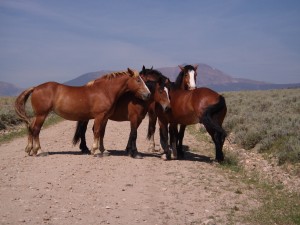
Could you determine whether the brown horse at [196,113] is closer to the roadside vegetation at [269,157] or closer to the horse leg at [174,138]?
the horse leg at [174,138]

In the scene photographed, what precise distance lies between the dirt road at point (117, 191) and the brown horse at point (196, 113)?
636 mm

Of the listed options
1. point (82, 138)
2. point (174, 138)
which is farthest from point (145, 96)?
point (82, 138)

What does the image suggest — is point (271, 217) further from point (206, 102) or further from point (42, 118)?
point (42, 118)

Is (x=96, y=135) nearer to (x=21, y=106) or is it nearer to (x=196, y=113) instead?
(x=21, y=106)

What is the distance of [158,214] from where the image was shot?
5.62 metres

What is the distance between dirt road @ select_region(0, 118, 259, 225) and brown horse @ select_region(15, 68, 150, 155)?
0.82m

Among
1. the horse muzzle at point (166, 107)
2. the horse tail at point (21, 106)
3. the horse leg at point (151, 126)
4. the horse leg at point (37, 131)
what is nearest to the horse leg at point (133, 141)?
the horse leg at point (151, 126)

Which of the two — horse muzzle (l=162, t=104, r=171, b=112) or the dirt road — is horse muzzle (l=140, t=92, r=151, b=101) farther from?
the dirt road

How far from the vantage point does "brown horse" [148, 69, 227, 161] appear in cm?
895

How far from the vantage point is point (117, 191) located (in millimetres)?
6773

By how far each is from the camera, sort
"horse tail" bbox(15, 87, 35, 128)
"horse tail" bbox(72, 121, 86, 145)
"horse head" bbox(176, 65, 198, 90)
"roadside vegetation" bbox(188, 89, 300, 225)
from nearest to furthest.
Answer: "roadside vegetation" bbox(188, 89, 300, 225), "horse tail" bbox(15, 87, 35, 128), "horse tail" bbox(72, 121, 86, 145), "horse head" bbox(176, 65, 198, 90)

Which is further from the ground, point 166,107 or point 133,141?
point 166,107

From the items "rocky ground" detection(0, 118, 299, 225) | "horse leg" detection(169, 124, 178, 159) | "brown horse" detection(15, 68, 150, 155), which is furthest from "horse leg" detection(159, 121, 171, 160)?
"brown horse" detection(15, 68, 150, 155)

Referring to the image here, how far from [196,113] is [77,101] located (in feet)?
10.3
